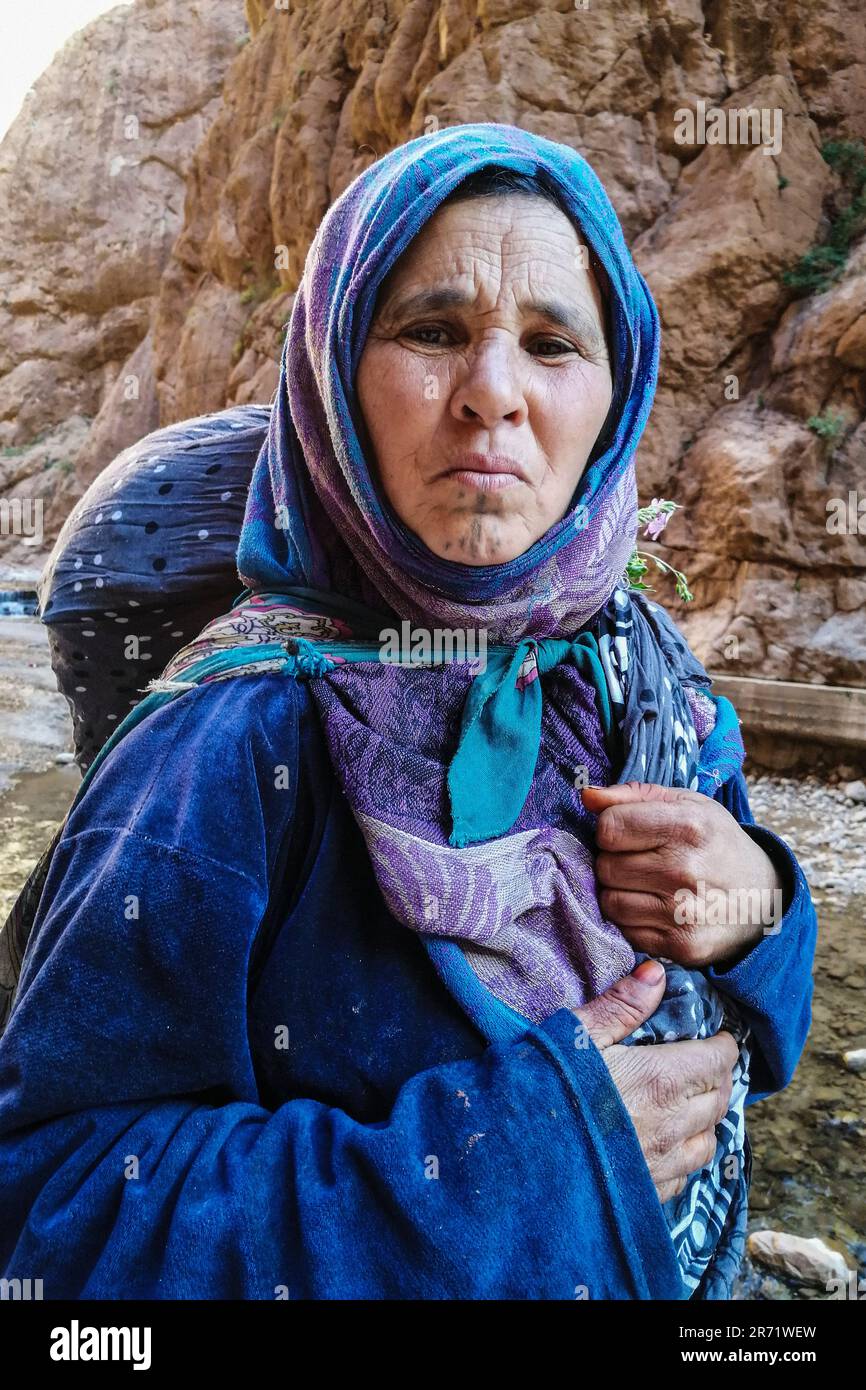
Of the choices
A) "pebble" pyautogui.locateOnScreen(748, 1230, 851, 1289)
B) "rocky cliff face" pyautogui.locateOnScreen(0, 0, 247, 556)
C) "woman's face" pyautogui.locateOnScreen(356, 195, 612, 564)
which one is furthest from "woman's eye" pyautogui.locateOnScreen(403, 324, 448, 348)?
"rocky cliff face" pyautogui.locateOnScreen(0, 0, 247, 556)

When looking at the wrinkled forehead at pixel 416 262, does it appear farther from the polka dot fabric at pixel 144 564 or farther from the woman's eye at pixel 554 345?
the polka dot fabric at pixel 144 564

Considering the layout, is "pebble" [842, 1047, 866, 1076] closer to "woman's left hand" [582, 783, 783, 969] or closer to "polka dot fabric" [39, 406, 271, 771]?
"woman's left hand" [582, 783, 783, 969]

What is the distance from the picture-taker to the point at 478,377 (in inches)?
36.6

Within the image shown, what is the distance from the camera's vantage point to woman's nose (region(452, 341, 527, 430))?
92cm

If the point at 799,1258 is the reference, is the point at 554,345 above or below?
above

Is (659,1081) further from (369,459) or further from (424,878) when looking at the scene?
(369,459)

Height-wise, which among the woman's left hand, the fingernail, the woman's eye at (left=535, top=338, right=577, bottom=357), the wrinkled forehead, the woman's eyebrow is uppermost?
the wrinkled forehead

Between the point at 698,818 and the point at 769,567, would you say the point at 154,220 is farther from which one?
the point at 698,818

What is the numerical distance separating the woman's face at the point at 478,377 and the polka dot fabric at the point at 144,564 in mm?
449

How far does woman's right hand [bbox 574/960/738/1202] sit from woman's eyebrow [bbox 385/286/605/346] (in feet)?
2.39

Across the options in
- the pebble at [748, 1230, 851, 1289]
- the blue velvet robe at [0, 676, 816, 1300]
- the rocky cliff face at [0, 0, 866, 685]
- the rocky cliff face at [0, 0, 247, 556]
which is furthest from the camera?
the rocky cliff face at [0, 0, 247, 556]

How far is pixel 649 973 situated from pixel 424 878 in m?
0.28

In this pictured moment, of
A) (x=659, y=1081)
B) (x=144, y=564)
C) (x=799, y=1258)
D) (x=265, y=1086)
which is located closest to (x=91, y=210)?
(x=144, y=564)

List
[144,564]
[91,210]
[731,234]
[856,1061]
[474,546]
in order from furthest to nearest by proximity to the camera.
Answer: [91,210] → [731,234] → [856,1061] → [144,564] → [474,546]
